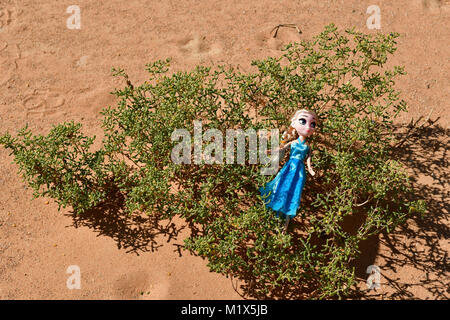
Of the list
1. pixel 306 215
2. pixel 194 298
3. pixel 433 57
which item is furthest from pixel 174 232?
pixel 433 57

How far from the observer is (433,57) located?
811cm

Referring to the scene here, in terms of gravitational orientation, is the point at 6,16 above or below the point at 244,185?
above

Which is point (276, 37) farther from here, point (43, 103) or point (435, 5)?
point (43, 103)

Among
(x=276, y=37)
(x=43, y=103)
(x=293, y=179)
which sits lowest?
(x=293, y=179)

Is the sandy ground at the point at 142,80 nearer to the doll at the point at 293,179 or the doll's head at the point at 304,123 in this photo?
the doll at the point at 293,179

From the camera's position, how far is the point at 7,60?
7.78 m

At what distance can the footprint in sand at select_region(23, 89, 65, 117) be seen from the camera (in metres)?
7.18

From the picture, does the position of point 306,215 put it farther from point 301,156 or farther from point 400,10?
point 400,10

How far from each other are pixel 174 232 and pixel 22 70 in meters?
3.87
